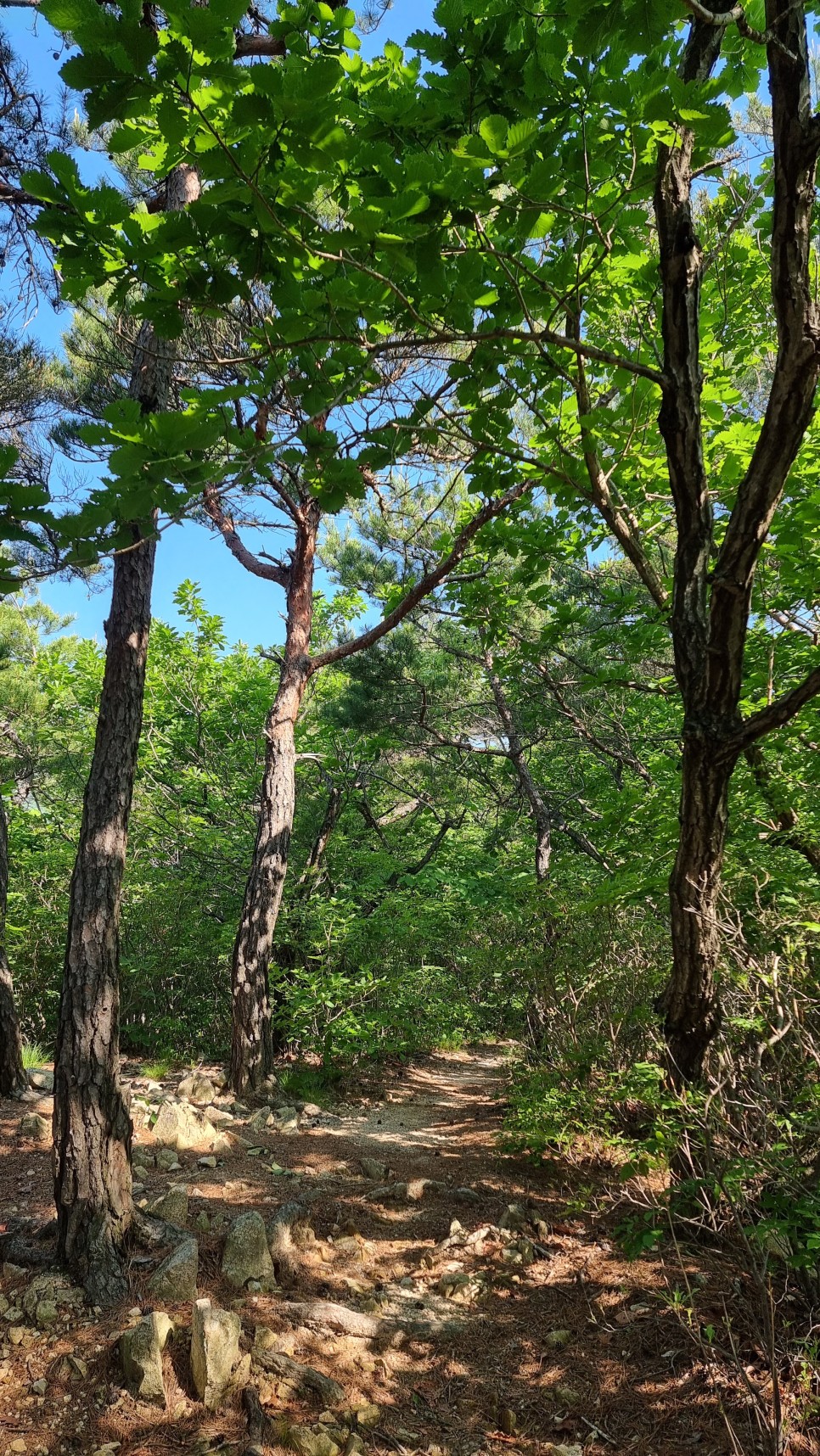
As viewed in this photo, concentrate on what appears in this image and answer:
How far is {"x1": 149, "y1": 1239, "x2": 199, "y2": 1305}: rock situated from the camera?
3.06 meters

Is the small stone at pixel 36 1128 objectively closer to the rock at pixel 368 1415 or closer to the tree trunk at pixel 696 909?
the rock at pixel 368 1415

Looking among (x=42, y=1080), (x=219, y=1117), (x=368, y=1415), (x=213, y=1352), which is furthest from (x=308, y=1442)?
(x=42, y=1080)

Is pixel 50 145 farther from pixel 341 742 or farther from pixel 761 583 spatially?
pixel 341 742

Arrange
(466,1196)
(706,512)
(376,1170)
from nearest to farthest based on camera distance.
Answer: (706,512) < (466,1196) < (376,1170)

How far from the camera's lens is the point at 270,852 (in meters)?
7.17

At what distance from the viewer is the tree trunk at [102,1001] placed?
3.21m

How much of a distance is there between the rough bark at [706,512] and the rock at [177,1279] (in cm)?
206

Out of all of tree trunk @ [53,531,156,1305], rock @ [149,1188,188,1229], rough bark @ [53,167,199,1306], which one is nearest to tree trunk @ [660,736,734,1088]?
→ rough bark @ [53,167,199,1306]

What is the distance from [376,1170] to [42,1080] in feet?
10.1

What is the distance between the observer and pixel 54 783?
589 inches

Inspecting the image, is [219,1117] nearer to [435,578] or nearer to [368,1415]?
[368,1415]

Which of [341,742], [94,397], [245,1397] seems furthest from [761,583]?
[341,742]

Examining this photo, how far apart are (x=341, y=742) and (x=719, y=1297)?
7556mm

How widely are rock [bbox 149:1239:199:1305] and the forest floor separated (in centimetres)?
7
